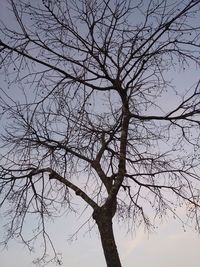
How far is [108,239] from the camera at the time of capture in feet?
23.8

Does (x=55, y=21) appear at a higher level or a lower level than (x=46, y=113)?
higher

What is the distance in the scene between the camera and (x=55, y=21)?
7.81 m

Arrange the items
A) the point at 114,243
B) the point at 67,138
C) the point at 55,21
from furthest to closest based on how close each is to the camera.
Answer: the point at 67,138 → the point at 55,21 → the point at 114,243

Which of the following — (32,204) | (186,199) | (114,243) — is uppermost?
(32,204)

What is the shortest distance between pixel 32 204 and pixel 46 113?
158cm

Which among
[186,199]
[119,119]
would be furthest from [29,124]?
[186,199]

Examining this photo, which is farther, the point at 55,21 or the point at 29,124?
the point at 29,124

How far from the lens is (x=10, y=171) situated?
8.37 meters

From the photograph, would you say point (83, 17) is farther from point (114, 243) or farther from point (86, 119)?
point (114, 243)

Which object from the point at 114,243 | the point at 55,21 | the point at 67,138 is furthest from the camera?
the point at 67,138

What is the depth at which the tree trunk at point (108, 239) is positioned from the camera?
7085 millimetres

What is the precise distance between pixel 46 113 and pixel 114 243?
2.43m

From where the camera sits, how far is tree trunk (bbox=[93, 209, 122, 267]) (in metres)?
7.09

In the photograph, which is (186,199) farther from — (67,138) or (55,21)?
(55,21)
